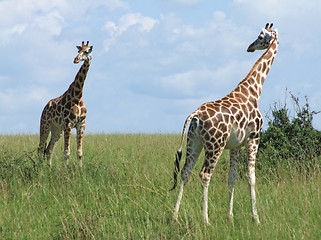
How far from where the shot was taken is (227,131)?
595cm

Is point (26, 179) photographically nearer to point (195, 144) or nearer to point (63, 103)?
point (63, 103)

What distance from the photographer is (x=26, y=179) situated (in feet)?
29.0

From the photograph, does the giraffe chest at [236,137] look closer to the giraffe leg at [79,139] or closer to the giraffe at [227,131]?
the giraffe at [227,131]

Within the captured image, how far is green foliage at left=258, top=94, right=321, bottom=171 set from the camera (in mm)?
9906

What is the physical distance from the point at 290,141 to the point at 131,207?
492 cm

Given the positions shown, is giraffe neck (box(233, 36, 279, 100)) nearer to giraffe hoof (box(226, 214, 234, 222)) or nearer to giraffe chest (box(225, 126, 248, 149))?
giraffe chest (box(225, 126, 248, 149))

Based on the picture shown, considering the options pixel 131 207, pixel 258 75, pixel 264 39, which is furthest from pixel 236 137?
pixel 264 39

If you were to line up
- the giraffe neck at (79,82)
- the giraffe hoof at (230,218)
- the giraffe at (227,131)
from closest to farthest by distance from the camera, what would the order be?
1. the giraffe at (227,131)
2. the giraffe hoof at (230,218)
3. the giraffe neck at (79,82)

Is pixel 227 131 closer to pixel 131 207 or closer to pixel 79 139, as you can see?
pixel 131 207

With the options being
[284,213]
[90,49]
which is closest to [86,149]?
[90,49]

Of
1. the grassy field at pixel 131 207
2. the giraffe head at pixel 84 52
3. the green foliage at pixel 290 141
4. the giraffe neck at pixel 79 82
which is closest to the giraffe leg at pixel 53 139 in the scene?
the grassy field at pixel 131 207

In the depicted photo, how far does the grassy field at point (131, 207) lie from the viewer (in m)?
5.63

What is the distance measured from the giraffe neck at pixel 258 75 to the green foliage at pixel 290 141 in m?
3.21

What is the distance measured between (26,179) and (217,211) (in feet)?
14.1
